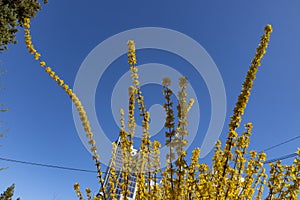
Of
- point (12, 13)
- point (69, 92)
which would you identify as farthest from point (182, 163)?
point (12, 13)

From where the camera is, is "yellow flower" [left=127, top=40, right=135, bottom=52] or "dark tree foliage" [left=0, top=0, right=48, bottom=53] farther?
"dark tree foliage" [left=0, top=0, right=48, bottom=53]

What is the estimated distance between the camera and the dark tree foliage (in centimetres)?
960

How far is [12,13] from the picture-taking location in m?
9.98

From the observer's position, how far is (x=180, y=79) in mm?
2107

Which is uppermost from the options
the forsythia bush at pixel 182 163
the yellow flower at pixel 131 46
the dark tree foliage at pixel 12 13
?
the dark tree foliage at pixel 12 13

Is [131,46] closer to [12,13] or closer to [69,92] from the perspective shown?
[69,92]

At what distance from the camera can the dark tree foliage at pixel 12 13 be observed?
960cm

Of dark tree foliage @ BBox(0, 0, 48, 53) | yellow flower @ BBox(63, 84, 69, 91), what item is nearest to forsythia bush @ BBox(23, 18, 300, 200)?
yellow flower @ BBox(63, 84, 69, 91)

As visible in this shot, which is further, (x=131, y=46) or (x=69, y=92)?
(x=131, y=46)

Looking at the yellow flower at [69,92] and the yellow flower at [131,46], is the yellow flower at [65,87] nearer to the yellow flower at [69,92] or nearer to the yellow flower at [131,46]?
the yellow flower at [69,92]

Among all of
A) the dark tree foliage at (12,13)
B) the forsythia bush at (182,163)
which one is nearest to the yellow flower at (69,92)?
the forsythia bush at (182,163)

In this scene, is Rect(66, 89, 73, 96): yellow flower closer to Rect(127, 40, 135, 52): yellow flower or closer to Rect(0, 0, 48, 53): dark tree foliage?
Rect(127, 40, 135, 52): yellow flower

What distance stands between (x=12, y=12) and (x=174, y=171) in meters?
10.7

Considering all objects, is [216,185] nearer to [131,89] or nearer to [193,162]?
[193,162]
